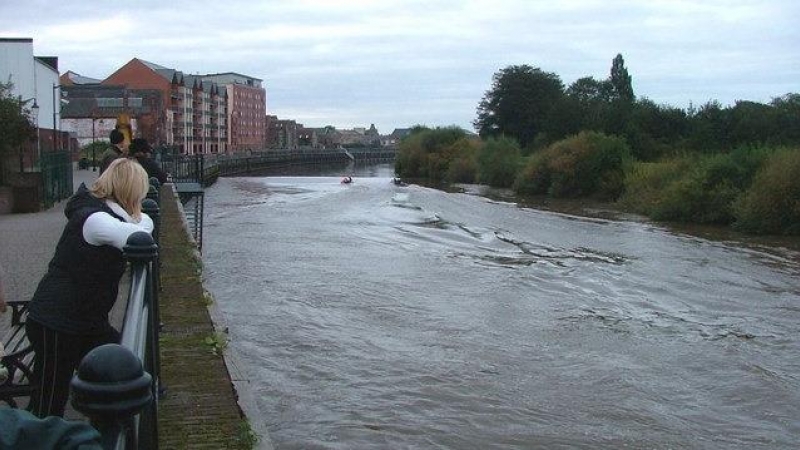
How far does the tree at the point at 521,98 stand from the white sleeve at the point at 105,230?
79.8 metres

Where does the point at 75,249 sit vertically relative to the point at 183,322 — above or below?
above

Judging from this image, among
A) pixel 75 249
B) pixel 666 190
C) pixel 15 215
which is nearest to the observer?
pixel 75 249

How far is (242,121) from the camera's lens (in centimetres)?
14450

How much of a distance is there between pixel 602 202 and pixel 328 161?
98617 mm

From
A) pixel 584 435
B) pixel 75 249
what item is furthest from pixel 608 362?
pixel 75 249

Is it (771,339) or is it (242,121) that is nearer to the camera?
(771,339)

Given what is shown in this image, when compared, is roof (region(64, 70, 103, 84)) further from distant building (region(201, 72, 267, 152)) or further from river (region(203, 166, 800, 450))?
river (region(203, 166, 800, 450))

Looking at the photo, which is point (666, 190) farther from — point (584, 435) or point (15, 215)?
point (584, 435)

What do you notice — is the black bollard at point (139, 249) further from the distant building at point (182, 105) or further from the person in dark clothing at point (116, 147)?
the distant building at point (182, 105)

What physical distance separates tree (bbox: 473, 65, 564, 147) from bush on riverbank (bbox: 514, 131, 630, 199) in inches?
1211

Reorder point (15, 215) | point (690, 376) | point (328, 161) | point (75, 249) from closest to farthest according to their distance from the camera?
point (75, 249)
point (690, 376)
point (15, 215)
point (328, 161)

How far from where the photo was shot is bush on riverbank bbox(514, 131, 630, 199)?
4709cm

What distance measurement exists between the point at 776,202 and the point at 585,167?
19.5 m

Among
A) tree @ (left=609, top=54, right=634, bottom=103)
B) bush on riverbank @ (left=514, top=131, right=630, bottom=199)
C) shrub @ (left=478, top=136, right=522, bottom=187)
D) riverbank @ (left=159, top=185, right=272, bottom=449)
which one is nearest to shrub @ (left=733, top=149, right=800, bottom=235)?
bush on riverbank @ (left=514, top=131, right=630, bottom=199)
